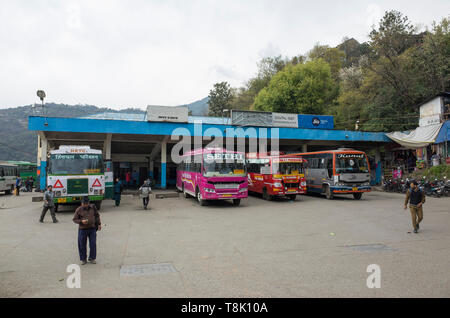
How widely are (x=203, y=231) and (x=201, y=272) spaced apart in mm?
4298

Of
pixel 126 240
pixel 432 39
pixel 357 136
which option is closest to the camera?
pixel 126 240

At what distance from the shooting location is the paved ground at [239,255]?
5.02 meters

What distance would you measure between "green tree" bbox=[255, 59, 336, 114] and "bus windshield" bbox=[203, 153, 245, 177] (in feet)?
104

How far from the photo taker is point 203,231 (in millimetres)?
10203

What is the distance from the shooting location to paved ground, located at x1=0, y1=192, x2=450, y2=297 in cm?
502

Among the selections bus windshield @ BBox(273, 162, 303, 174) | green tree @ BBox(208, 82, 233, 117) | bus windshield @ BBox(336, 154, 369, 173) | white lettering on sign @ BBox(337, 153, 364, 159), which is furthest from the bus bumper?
green tree @ BBox(208, 82, 233, 117)

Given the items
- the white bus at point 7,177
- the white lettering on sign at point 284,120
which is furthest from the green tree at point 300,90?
the white bus at point 7,177

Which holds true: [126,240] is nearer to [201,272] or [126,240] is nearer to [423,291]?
[201,272]

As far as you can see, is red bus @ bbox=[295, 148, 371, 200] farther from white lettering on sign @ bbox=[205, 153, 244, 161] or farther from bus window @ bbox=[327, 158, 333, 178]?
white lettering on sign @ bbox=[205, 153, 244, 161]

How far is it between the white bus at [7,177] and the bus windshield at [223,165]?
19.8 meters

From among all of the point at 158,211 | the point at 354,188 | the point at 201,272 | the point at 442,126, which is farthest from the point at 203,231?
the point at 442,126

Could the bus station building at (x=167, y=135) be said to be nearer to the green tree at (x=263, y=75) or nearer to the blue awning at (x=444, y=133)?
the blue awning at (x=444, y=133)

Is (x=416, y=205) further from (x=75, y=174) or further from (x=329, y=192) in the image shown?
(x=75, y=174)

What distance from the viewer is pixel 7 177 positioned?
27.2 m
